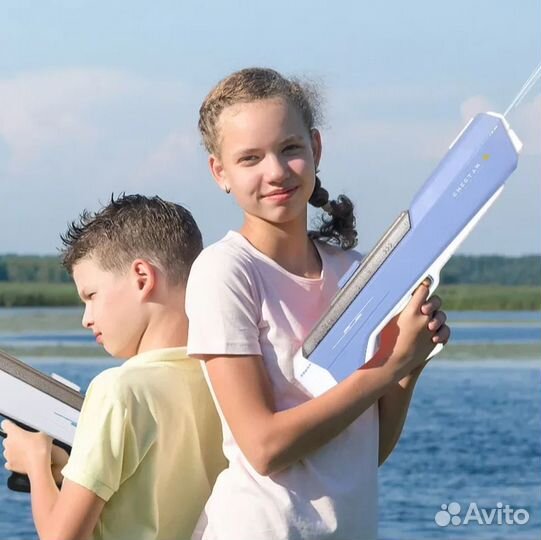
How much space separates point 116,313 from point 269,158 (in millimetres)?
424

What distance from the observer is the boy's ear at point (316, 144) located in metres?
2.19

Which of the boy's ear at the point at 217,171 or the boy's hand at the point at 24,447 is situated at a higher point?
the boy's ear at the point at 217,171

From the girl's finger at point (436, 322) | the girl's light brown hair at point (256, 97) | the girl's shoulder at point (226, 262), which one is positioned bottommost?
the girl's finger at point (436, 322)

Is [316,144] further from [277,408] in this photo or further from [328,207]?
[277,408]

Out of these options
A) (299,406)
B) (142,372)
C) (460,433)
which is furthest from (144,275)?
(460,433)

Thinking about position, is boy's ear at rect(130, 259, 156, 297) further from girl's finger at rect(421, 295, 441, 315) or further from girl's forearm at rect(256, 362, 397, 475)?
girl's finger at rect(421, 295, 441, 315)

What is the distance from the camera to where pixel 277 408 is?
2.05 m

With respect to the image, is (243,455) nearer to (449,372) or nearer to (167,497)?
(167,497)

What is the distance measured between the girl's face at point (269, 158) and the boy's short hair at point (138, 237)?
219 mm

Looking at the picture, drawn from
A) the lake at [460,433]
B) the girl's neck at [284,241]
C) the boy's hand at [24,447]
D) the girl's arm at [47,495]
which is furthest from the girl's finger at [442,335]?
the lake at [460,433]

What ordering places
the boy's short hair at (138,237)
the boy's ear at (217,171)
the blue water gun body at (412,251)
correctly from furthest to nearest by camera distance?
the boy's short hair at (138,237) < the boy's ear at (217,171) < the blue water gun body at (412,251)

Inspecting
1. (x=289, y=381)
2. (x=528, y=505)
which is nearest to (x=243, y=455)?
(x=289, y=381)

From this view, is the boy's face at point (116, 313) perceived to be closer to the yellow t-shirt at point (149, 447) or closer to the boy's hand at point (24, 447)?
the yellow t-shirt at point (149, 447)

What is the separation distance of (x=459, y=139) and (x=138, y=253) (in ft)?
2.20
